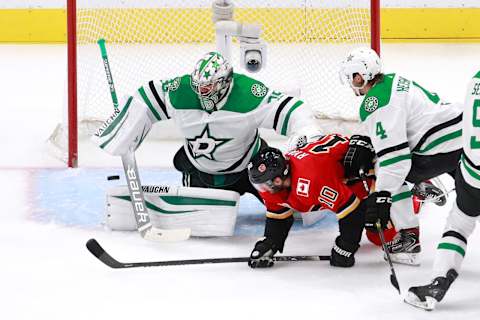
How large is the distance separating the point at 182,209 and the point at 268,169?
0.62 m

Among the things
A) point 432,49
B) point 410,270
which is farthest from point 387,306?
point 432,49

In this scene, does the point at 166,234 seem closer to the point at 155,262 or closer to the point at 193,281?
the point at 155,262

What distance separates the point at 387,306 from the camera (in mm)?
3053

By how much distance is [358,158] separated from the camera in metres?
3.52

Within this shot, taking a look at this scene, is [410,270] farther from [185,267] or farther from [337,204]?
[185,267]

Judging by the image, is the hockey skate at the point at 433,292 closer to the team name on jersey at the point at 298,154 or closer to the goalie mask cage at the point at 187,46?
the team name on jersey at the point at 298,154

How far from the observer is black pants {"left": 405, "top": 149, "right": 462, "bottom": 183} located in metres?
3.50

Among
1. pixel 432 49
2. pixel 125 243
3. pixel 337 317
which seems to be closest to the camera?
pixel 337 317

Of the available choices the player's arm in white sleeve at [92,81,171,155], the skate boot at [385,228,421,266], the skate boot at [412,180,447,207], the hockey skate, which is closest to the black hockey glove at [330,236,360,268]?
the skate boot at [385,228,421,266]

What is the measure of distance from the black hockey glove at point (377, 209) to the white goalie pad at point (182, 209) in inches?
30.1

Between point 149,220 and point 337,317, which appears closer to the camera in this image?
point 337,317

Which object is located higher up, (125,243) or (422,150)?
(422,150)

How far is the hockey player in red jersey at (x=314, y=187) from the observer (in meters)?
Result: 3.40

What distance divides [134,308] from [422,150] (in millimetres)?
1136
